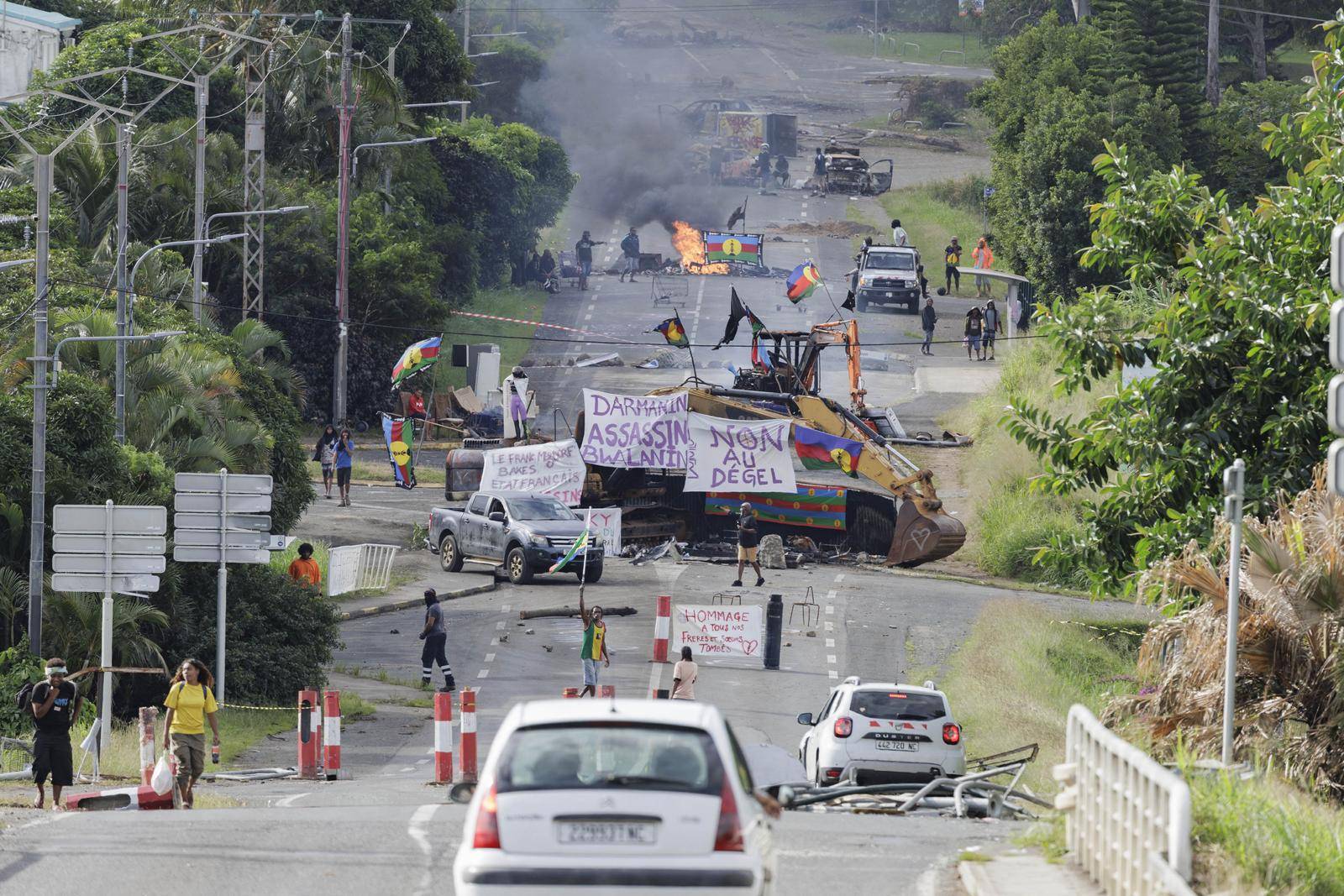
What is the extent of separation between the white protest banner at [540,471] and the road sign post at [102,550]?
15856 mm

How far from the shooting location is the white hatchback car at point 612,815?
8.66 meters

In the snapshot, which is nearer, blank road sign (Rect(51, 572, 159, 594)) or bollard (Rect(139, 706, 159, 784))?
bollard (Rect(139, 706, 159, 784))

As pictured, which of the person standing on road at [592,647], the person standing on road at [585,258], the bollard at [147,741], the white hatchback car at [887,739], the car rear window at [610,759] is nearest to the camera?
the car rear window at [610,759]

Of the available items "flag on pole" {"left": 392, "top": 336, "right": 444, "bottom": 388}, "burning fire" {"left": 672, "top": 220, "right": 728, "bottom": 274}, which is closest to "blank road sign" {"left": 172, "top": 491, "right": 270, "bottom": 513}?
"flag on pole" {"left": 392, "top": 336, "right": 444, "bottom": 388}

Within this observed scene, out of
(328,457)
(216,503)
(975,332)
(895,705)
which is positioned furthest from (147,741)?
(975,332)

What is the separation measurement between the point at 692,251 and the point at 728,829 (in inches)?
2708

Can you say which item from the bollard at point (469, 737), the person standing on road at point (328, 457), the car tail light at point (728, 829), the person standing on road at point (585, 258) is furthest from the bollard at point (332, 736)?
the person standing on road at point (585, 258)

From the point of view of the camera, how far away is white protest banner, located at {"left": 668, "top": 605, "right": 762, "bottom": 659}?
87.9ft

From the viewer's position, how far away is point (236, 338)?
38688 mm

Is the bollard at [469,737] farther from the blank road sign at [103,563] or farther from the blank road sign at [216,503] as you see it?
the blank road sign at [216,503]

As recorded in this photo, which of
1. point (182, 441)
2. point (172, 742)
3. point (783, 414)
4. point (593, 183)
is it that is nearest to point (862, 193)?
point (593, 183)

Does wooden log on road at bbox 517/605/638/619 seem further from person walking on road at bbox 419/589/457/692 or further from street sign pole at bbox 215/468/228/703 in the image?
street sign pole at bbox 215/468/228/703

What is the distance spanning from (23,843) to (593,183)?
85.2m

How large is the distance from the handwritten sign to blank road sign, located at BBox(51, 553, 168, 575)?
1564 centimetres
